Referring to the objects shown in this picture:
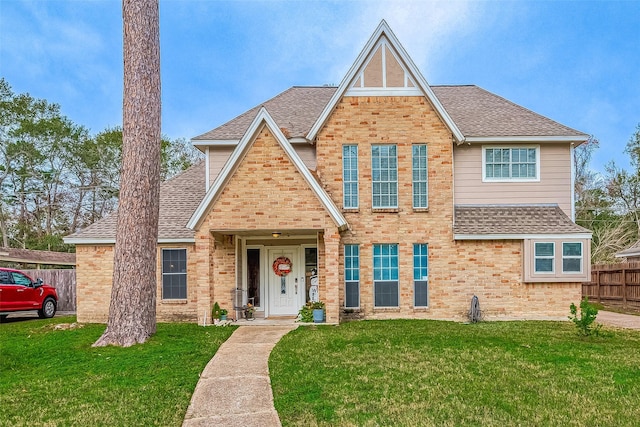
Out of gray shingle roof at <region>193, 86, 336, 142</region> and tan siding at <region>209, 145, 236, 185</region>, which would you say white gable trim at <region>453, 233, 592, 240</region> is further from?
tan siding at <region>209, 145, 236, 185</region>

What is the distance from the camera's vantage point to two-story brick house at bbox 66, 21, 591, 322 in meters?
14.4

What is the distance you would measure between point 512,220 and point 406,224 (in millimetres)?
3152

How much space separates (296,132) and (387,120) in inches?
112

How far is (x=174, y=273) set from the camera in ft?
48.8

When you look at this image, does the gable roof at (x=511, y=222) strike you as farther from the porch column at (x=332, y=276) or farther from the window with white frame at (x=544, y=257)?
the porch column at (x=332, y=276)

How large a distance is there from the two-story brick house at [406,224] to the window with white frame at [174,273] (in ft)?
0.10

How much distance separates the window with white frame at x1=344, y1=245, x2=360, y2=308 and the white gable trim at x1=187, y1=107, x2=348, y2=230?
1.89 m

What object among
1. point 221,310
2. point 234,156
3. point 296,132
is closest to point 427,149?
point 296,132

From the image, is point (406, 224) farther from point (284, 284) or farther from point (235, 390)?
point (235, 390)

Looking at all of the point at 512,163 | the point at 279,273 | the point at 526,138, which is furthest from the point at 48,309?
the point at 526,138

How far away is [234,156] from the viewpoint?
41.9 ft

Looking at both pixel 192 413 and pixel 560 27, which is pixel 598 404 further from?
pixel 560 27

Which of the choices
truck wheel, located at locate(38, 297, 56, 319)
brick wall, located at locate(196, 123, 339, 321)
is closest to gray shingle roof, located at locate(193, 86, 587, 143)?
brick wall, located at locate(196, 123, 339, 321)

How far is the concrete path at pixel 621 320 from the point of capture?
13836 millimetres
